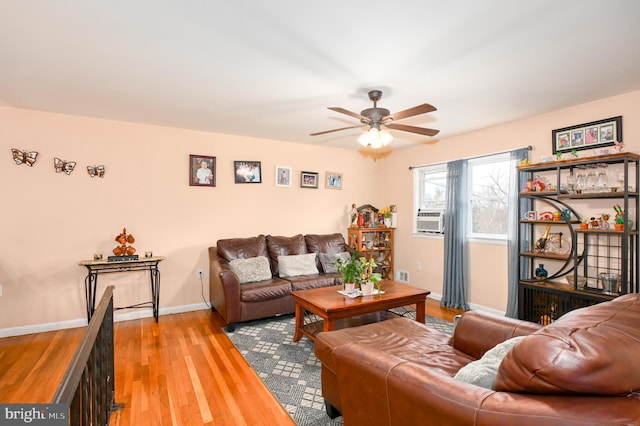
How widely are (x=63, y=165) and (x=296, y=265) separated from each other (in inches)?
115

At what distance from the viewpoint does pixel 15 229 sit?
135 inches

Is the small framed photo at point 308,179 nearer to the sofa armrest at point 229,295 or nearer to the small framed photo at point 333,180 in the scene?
the small framed photo at point 333,180

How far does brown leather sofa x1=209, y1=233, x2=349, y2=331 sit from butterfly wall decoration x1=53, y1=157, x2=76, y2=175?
181cm

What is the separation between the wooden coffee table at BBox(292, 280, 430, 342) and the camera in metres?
2.81

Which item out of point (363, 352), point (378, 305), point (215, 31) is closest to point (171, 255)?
point (378, 305)

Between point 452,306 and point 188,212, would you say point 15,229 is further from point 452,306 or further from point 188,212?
point 452,306

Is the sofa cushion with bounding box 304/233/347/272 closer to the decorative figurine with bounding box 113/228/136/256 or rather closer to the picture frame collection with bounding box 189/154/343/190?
the picture frame collection with bounding box 189/154/343/190

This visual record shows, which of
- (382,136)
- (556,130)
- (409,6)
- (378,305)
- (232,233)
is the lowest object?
(378,305)

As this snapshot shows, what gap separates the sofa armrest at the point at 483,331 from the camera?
6.08 feet

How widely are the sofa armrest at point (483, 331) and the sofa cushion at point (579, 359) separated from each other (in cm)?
75

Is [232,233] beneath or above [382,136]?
beneath

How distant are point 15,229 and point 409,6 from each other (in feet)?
14.1

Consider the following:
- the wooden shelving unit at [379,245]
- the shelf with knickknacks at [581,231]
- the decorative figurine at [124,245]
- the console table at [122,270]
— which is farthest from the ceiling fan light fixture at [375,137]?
the decorative figurine at [124,245]

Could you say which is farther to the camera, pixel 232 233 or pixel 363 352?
pixel 232 233
